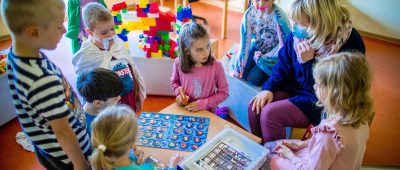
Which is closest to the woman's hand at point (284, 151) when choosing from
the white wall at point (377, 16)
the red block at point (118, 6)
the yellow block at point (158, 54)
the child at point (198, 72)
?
the child at point (198, 72)

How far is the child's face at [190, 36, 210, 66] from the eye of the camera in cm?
163

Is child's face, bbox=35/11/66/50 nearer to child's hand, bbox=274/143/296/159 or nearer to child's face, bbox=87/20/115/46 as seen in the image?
child's face, bbox=87/20/115/46

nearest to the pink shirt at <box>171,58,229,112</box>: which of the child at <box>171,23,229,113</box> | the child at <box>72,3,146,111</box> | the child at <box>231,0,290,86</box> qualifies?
the child at <box>171,23,229,113</box>

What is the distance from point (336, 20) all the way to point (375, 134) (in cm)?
125

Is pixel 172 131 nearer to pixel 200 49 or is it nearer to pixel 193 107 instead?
pixel 193 107

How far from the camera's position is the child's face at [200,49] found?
5.34 ft

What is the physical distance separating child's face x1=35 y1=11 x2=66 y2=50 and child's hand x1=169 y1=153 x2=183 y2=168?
0.66 meters

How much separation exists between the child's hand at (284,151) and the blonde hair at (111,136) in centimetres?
73

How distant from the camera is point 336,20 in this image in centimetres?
150

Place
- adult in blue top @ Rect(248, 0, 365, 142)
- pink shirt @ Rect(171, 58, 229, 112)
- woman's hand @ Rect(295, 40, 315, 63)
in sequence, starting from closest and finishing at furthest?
adult in blue top @ Rect(248, 0, 365, 142)
woman's hand @ Rect(295, 40, 315, 63)
pink shirt @ Rect(171, 58, 229, 112)

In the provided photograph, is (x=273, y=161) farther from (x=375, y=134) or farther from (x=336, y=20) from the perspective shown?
(x=375, y=134)

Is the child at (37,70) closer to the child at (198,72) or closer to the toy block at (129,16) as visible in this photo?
the child at (198,72)

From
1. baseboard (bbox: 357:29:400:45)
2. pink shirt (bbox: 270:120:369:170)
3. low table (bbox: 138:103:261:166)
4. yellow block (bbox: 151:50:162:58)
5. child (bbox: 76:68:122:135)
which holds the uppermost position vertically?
child (bbox: 76:68:122:135)

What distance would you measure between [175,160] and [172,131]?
0.23m
